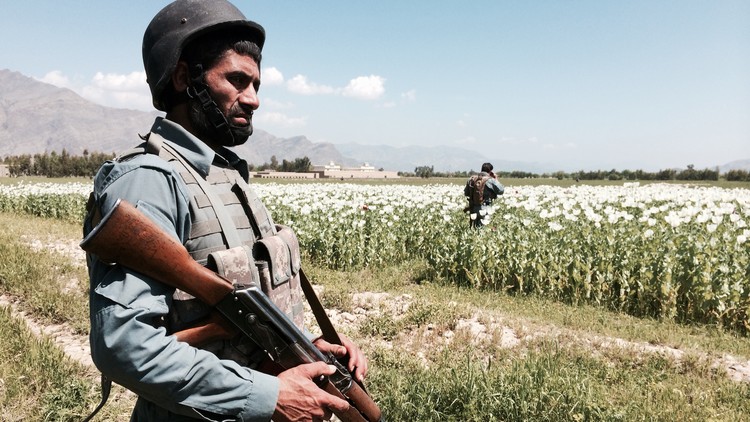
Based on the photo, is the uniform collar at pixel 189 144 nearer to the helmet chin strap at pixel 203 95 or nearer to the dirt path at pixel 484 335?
the helmet chin strap at pixel 203 95

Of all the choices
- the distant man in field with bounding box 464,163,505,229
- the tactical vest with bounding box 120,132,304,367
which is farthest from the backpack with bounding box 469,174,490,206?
the tactical vest with bounding box 120,132,304,367

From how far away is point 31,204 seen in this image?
23.2m

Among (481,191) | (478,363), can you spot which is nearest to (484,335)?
(478,363)

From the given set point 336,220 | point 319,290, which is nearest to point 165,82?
point 319,290

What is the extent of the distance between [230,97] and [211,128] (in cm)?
15

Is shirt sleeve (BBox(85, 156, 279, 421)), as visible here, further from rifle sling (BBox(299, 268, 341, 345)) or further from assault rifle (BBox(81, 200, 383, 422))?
rifle sling (BBox(299, 268, 341, 345))

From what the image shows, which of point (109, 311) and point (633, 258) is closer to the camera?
point (109, 311)

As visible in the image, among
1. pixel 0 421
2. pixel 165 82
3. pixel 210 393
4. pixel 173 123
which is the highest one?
pixel 165 82

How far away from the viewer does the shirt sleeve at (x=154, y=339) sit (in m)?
1.41

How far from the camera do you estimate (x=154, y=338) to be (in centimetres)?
144

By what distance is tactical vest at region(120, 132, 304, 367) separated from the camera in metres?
1.64

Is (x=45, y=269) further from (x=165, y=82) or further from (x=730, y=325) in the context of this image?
(x=730, y=325)

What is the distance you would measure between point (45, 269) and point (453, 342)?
7.63m

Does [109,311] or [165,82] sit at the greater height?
[165,82]
